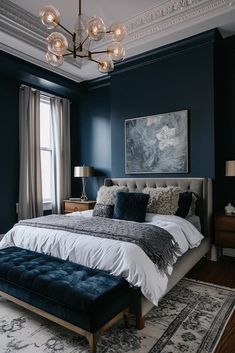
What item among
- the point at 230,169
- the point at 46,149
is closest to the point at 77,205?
the point at 46,149

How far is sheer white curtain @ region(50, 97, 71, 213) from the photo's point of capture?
216 inches

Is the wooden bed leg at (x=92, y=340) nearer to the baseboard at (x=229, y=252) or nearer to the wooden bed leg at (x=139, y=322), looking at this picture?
the wooden bed leg at (x=139, y=322)

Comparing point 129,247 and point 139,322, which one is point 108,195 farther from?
point 139,322

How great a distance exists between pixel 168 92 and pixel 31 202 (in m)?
3.20

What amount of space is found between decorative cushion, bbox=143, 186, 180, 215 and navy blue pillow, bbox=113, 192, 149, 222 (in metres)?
0.22

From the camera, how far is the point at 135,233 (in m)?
2.44

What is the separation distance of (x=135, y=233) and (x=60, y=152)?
3612 mm

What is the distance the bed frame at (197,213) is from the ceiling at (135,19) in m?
2.20

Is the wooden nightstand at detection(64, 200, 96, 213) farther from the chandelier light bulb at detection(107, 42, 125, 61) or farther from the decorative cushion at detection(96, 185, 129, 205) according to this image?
the chandelier light bulb at detection(107, 42, 125, 61)

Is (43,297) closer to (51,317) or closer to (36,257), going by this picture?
(51,317)

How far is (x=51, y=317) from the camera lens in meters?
1.96

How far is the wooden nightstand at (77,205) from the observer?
4.96 meters

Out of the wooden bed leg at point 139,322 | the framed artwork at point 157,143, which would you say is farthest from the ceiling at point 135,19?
the wooden bed leg at point 139,322

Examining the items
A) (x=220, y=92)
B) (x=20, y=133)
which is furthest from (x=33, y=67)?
(x=220, y=92)
